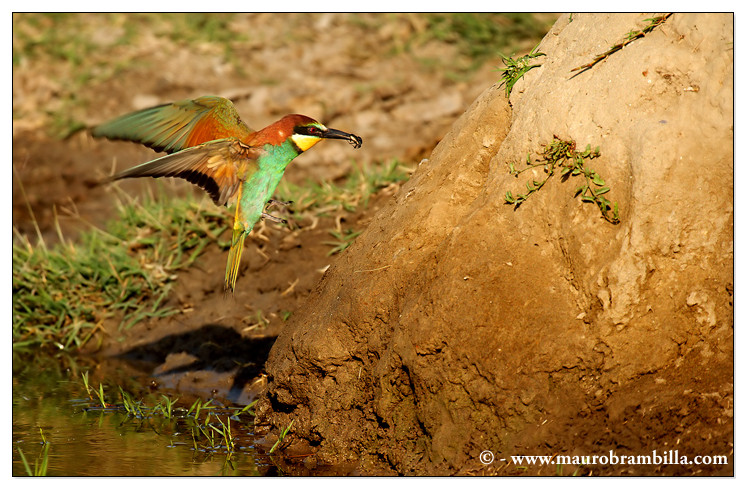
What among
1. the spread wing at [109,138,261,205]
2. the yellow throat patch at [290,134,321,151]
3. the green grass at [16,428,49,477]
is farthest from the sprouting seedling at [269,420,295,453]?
the yellow throat patch at [290,134,321,151]

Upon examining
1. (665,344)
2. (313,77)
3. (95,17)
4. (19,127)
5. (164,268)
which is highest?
(95,17)

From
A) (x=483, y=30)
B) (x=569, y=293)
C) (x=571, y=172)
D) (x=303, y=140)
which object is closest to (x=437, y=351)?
(x=569, y=293)

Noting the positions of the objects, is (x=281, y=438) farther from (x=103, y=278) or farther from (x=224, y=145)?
(x=103, y=278)

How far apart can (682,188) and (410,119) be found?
499cm

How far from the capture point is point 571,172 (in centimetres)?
316

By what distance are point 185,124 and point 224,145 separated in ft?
1.83

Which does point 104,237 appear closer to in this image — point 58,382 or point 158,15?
point 58,382

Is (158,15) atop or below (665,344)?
atop

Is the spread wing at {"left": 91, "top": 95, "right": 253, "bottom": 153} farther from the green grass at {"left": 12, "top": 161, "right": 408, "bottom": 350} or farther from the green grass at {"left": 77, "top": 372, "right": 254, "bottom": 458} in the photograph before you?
the green grass at {"left": 12, "top": 161, "right": 408, "bottom": 350}

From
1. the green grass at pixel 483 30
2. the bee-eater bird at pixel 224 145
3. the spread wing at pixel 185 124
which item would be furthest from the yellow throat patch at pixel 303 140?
the green grass at pixel 483 30

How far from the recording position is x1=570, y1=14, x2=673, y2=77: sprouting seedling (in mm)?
3158

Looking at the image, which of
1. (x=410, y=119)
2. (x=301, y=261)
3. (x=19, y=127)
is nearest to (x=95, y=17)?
(x=19, y=127)

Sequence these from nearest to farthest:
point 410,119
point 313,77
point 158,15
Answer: point 410,119 < point 313,77 < point 158,15

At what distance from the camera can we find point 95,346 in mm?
5527
